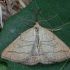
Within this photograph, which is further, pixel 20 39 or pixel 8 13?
pixel 8 13

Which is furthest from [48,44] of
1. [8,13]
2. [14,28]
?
[8,13]

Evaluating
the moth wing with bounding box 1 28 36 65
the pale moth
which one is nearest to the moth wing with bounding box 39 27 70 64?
the pale moth

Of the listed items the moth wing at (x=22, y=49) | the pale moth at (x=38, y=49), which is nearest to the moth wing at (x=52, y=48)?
the pale moth at (x=38, y=49)

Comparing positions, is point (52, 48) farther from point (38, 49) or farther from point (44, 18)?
point (44, 18)

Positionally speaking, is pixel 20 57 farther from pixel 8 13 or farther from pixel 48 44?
pixel 8 13

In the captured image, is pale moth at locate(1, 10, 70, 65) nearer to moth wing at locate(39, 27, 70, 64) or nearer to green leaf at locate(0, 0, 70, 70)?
moth wing at locate(39, 27, 70, 64)

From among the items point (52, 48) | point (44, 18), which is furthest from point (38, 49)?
point (44, 18)

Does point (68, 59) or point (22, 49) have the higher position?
point (22, 49)
